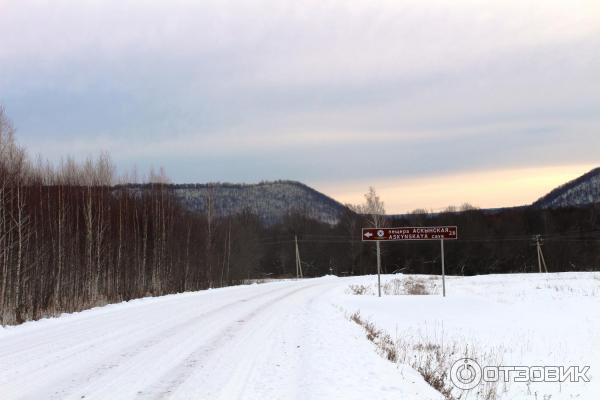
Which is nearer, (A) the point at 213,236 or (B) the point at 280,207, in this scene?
(A) the point at 213,236

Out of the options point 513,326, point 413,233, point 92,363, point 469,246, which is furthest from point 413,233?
point 469,246

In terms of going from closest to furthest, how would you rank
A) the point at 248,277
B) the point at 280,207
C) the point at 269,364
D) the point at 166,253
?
the point at 269,364
the point at 166,253
the point at 248,277
the point at 280,207

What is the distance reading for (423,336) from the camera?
16250 mm

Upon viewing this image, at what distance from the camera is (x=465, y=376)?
10.7 m

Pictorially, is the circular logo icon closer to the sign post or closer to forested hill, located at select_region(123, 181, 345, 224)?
the sign post

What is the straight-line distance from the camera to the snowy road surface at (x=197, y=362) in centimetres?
714

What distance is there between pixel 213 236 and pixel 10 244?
98.0 feet

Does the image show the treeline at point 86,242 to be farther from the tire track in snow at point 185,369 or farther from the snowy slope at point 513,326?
the snowy slope at point 513,326

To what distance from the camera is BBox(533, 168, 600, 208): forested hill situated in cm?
12425

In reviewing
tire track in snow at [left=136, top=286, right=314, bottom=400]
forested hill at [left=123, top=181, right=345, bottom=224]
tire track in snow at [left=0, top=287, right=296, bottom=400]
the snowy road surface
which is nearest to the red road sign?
the snowy road surface

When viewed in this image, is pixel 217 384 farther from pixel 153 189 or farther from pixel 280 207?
pixel 280 207

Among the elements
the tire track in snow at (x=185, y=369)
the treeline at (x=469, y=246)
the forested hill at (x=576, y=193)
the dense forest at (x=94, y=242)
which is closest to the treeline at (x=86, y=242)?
the dense forest at (x=94, y=242)

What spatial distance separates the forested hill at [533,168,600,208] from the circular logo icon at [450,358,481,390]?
12266 centimetres

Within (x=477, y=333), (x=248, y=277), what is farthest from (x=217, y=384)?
(x=248, y=277)
